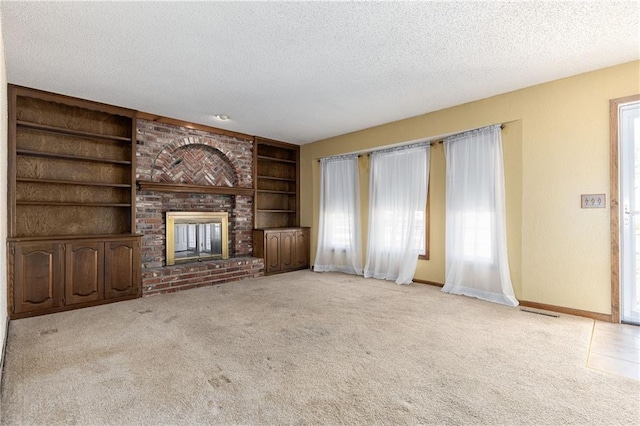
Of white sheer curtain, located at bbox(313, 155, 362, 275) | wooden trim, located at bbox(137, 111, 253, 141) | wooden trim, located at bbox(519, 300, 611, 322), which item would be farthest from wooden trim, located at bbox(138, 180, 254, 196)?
wooden trim, located at bbox(519, 300, 611, 322)

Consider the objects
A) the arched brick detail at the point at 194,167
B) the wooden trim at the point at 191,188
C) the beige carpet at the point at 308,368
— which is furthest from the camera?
the arched brick detail at the point at 194,167

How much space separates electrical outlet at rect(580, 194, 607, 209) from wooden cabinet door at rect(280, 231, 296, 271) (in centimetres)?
432

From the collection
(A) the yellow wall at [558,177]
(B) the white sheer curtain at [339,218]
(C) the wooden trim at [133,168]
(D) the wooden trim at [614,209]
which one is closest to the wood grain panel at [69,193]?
(C) the wooden trim at [133,168]

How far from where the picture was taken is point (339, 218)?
6070mm

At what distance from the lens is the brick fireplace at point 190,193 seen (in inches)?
184

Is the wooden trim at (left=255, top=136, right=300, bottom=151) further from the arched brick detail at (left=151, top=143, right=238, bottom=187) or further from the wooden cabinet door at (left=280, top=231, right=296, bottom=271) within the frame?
the wooden cabinet door at (left=280, top=231, right=296, bottom=271)

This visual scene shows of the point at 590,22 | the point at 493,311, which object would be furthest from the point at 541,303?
the point at 590,22

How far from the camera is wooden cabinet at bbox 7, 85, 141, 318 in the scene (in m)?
3.57

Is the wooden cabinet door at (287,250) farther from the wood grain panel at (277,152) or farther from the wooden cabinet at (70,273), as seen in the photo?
the wooden cabinet at (70,273)

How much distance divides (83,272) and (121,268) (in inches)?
15.4

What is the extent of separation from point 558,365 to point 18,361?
154 inches

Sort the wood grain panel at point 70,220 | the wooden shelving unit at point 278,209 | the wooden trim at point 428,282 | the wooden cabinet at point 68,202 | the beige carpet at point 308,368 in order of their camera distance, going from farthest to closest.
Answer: the wooden shelving unit at point 278,209 → the wooden trim at point 428,282 → the wood grain panel at point 70,220 → the wooden cabinet at point 68,202 → the beige carpet at point 308,368

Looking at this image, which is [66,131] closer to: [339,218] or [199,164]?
[199,164]

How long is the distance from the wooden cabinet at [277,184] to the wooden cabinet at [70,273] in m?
2.48
